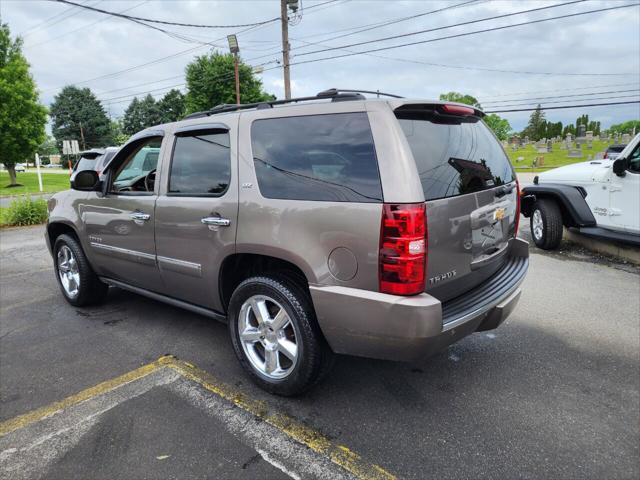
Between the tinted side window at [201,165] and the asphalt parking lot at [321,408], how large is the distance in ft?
4.46

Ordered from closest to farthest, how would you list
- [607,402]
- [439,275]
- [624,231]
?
[439,275], [607,402], [624,231]

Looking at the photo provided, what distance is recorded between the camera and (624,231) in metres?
6.04

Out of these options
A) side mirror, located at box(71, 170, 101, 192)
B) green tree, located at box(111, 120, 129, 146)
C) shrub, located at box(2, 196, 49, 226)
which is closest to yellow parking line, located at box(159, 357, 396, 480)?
side mirror, located at box(71, 170, 101, 192)

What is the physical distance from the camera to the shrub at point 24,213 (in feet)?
36.5

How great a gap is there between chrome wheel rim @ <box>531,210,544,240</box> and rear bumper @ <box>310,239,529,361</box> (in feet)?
16.9

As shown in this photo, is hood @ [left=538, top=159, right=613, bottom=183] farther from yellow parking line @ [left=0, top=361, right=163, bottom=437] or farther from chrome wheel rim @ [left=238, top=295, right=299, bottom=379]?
yellow parking line @ [left=0, top=361, right=163, bottom=437]

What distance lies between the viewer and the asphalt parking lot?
222cm

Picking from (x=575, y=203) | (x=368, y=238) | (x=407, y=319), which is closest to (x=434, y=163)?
(x=368, y=238)

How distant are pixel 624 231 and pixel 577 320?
8.94 ft

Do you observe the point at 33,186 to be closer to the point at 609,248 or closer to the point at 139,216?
the point at 139,216

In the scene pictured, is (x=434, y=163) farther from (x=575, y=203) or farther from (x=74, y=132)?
(x=74, y=132)

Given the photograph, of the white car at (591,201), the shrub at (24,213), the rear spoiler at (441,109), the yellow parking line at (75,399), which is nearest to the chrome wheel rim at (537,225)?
the white car at (591,201)

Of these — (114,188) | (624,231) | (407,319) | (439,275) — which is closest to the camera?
(407,319)

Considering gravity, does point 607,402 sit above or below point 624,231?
below
